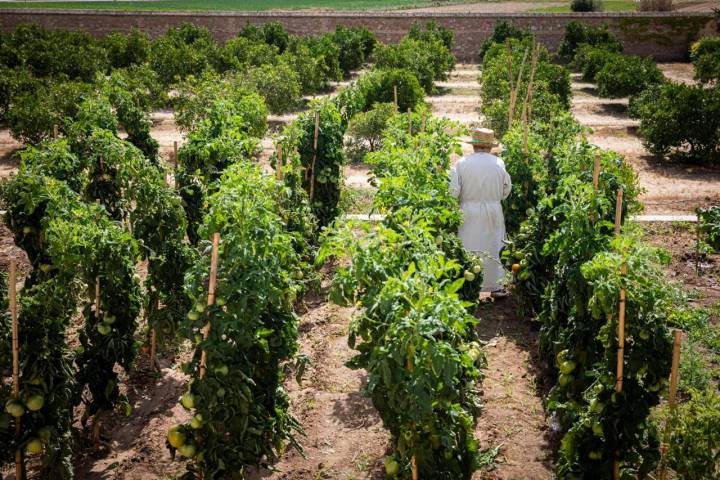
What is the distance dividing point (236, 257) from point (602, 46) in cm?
2189

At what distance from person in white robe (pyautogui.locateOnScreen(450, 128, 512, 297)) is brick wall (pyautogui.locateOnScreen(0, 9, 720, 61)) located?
73.2 feet

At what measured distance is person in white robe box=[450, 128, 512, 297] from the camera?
769 centimetres

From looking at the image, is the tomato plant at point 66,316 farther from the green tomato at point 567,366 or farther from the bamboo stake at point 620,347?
the bamboo stake at point 620,347

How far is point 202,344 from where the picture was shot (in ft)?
15.6

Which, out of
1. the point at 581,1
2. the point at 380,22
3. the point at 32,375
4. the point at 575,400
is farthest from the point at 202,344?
the point at 581,1

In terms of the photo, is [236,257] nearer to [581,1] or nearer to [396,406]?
[396,406]

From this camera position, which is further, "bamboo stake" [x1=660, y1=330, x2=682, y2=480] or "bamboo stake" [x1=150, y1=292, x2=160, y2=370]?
"bamboo stake" [x1=150, y1=292, x2=160, y2=370]

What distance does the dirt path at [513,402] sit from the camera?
18.1 ft

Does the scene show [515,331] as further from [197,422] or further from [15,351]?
[15,351]

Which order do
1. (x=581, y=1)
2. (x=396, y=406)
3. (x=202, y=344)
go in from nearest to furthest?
1. (x=396, y=406)
2. (x=202, y=344)
3. (x=581, y=1)

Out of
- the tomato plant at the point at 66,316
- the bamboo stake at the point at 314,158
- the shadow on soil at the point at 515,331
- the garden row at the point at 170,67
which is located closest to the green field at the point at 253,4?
the garden row at the point at 170,67

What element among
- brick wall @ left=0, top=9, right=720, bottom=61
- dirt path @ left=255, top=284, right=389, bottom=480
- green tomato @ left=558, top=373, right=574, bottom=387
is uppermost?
brick wall @ left=0, top=9, right=720, bottom=61

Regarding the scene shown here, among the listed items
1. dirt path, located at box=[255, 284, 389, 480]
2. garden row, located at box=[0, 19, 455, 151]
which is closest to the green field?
garden row, located at box=[0, 19, 455, 151]

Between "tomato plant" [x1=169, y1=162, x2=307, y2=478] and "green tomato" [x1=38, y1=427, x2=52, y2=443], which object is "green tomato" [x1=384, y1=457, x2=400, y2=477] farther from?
"green tomato" [x1=38, y1=427, x2=52, y2=443]
